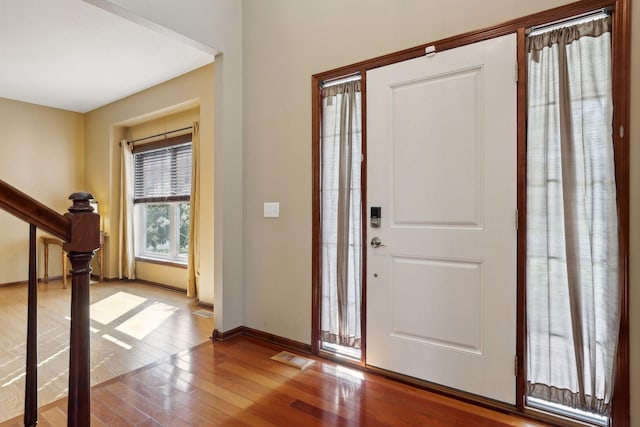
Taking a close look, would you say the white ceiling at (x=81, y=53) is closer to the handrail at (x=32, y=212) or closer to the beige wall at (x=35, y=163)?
the beige wall at (x=35, y=163)

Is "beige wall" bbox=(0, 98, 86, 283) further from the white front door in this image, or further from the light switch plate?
the white front door

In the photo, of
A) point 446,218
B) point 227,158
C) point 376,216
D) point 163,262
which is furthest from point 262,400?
point 163,262

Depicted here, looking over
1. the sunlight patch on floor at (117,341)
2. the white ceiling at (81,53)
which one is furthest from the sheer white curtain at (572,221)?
the sunlight patch on floor at (117,341)

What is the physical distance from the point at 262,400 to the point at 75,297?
4.63ft

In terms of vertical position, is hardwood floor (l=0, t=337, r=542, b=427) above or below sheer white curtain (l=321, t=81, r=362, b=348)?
below

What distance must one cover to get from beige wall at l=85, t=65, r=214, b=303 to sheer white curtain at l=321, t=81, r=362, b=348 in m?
1.97

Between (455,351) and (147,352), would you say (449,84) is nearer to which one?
(455,351)

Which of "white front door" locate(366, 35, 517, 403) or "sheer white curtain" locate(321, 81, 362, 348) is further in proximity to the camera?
"sheer white curtain" locate(321, 81, 362, 348)

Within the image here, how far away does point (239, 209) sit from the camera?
10.1 ft

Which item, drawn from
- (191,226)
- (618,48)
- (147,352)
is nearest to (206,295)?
(191,226)

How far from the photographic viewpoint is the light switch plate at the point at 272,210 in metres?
2.86

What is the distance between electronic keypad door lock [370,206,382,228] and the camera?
2338 millimetres

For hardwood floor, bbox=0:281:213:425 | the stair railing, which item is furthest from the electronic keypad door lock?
hardwood floor, bbox=0:281:213:425

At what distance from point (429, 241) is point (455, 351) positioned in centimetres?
67
